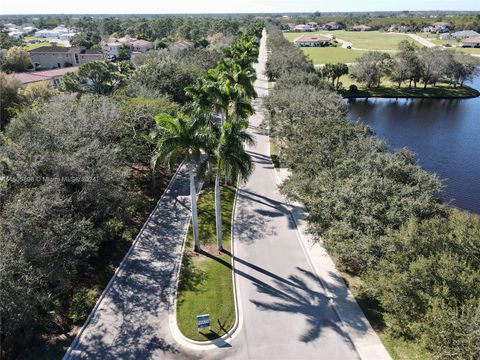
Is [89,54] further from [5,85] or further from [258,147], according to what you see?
[258,147]

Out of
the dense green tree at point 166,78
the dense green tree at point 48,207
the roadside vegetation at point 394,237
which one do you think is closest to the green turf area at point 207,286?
the dense green tree at point 48,207

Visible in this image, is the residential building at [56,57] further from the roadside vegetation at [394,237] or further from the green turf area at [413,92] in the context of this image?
the roadside vegetation at [394,237]

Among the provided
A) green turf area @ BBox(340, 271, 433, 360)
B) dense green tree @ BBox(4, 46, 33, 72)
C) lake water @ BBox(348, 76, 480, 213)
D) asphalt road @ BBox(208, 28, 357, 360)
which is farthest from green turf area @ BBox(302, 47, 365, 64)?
green turf area @ BBox(340, 271, 433, 360)

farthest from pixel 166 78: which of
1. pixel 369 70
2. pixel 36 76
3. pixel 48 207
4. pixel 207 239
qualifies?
pixel 369 70

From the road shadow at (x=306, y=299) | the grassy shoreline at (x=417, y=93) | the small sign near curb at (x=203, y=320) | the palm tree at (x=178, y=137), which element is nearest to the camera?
the small sign near curb at (x=203, y=320)

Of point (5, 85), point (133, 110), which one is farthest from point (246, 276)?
point (5, 85)

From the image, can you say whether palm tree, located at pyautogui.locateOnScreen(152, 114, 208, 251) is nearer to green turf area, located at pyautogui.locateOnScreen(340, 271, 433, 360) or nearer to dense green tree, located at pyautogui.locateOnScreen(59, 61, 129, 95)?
green turf area, located at pyautogui.locateOnScreen(340, 271, 433, 360)

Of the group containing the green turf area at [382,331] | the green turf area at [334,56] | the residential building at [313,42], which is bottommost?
the green turf area at [382,331]

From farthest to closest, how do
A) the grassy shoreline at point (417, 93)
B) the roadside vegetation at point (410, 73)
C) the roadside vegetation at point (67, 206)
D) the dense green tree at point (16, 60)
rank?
the dense green tree at point (16, 60), the grassy shoreline at point (417, 93), the roadside vegetation at point (410, 73), the roadside vegetation at point (67, 206)
